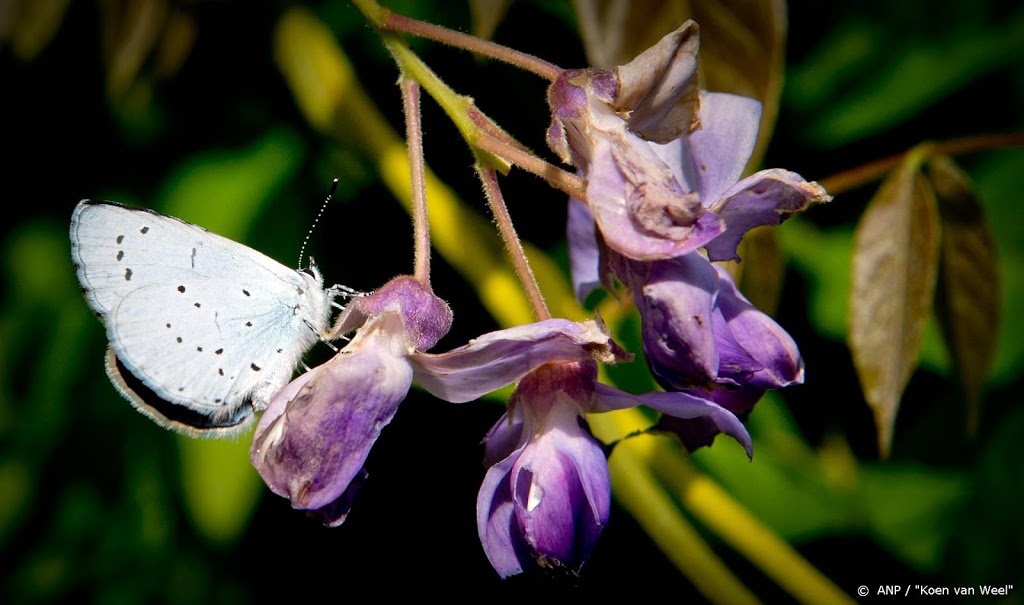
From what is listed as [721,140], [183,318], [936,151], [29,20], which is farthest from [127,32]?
[936,151]

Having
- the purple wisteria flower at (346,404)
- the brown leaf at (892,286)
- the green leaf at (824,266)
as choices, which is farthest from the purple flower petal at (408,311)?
the green leaf at (824,266)

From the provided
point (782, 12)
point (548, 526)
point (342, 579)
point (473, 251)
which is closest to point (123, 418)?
point (342, 579)

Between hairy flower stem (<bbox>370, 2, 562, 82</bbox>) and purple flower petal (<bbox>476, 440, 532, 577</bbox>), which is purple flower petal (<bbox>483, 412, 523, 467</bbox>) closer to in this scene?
purple flower petal (<bbox>476, 440, 532, 577</bbox>)

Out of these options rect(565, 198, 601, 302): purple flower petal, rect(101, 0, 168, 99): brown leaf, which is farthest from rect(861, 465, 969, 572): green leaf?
rect(101, 0, 168, 99): brown leaf

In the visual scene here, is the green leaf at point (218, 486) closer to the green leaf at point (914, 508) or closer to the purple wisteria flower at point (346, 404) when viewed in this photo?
the purple wisteria flower at point (346, 404)

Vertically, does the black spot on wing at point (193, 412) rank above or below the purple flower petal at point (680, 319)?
below

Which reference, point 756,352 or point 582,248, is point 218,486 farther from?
point 756,352
